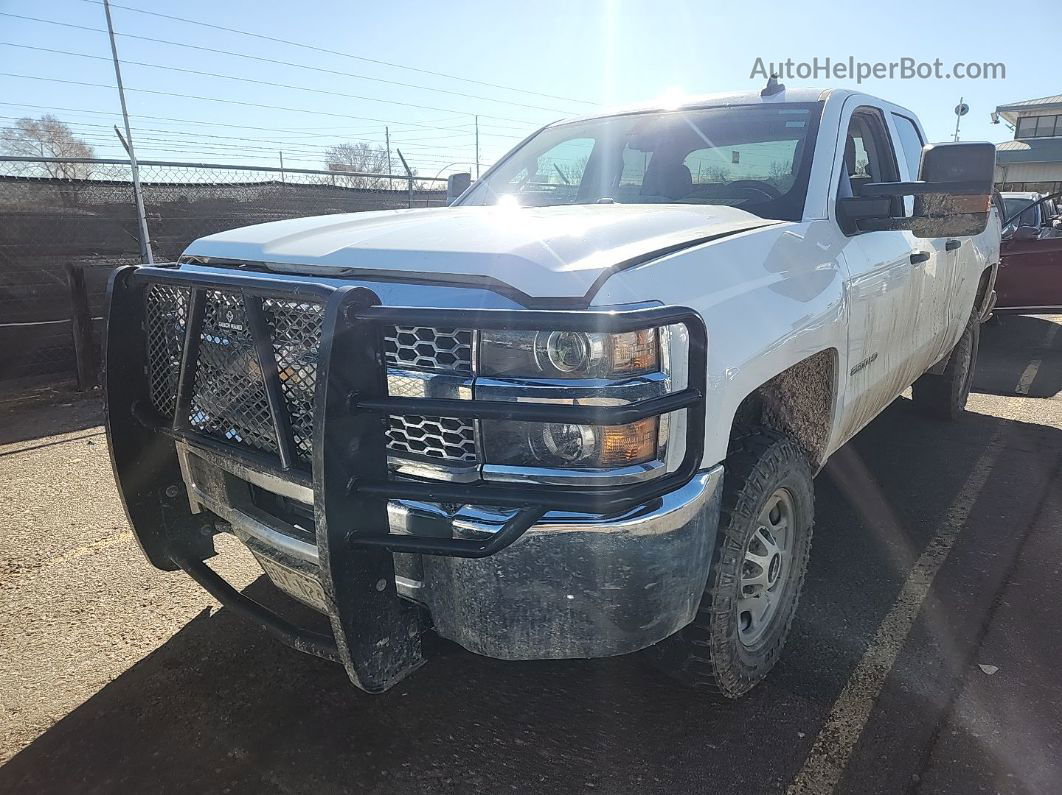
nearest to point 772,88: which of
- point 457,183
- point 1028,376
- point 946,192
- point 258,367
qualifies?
point 946,192

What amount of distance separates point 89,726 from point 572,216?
7.43 feet

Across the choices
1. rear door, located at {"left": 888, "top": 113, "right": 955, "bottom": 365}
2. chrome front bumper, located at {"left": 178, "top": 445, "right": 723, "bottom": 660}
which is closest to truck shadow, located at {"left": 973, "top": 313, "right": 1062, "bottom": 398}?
rear door, located at {"left": 888, "top": 113, "right": 955, "bottom": 365}

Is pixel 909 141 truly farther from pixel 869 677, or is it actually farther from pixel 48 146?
pixel 48 146

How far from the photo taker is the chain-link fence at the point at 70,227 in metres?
6.77

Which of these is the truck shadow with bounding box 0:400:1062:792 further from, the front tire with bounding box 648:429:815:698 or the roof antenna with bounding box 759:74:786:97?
the roof antenna with bounding box 759:74:786:97

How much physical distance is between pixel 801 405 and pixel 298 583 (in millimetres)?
1810

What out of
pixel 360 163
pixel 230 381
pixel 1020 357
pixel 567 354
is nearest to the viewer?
pixel 567 354

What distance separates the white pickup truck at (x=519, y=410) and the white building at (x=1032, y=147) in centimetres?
3907

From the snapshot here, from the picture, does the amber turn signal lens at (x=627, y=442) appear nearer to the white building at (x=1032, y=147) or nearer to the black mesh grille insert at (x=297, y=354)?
the black mesh grille insert at (x=297, y=354)

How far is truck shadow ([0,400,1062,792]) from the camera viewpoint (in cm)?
214

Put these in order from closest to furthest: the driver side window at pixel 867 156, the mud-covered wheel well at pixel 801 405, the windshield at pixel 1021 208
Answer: the mud-covered wheel well at pixel 801 405, the driver side window at pixel 867 156, the windshield at pixel 1021 208

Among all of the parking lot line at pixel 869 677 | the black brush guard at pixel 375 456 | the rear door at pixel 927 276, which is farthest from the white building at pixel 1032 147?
the black brush guard at pixel 375 456

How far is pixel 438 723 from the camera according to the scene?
7.78 ft

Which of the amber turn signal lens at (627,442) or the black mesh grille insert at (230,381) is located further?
the black mesh grille insert at (230,381)
